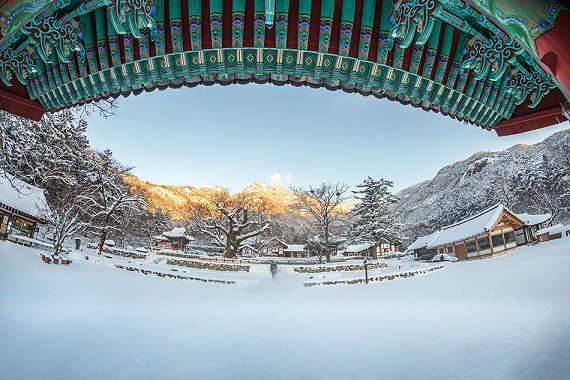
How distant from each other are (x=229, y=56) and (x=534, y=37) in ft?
7.12

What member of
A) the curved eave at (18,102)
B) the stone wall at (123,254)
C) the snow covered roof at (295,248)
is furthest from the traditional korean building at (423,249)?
the curved eave at (18,102)

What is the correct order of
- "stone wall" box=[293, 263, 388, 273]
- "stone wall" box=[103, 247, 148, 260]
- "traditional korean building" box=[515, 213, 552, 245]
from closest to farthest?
"traditional korean building" box=[515, 213, 552, 245] < "stone wall" box=[293, 263, 388, 273] < "stone wall" box=[103, 247, 148, 260]

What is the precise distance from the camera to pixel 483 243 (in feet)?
86.2

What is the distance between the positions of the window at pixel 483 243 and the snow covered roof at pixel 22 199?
3267 centimetres

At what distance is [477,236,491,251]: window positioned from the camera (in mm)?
26014

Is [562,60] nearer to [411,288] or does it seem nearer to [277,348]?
[277,348]

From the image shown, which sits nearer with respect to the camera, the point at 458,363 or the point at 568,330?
the point at 458,363

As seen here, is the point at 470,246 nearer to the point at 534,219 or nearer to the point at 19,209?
the point at 534,219

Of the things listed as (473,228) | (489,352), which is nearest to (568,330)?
(489,352)

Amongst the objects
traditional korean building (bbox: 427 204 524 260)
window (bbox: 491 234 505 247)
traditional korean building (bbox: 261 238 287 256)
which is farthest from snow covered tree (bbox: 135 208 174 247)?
window (bbox: 491 234 505 247)

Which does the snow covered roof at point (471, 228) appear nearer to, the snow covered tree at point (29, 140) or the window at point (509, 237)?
the window at point (509, 237)

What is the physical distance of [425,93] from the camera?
9.91 ft

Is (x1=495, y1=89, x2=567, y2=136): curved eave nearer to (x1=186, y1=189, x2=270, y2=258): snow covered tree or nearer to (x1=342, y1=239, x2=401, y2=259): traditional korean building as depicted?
(x1=186, y1=189, x2=270, y2=258): snow covered tree

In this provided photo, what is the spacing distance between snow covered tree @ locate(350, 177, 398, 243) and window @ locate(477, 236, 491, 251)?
13.8m
